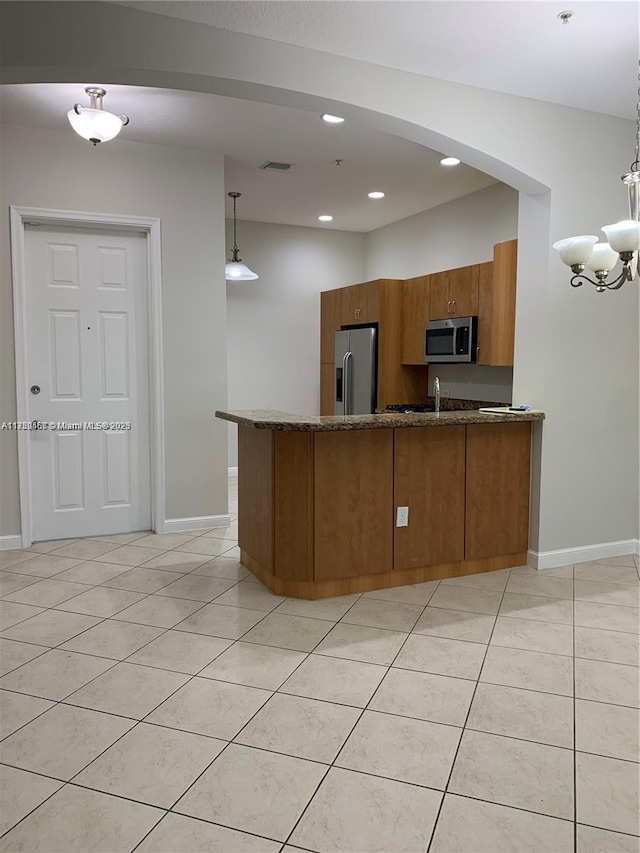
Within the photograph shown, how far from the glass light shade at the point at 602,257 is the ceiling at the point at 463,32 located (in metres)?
1.00

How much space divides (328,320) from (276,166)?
2326 mm

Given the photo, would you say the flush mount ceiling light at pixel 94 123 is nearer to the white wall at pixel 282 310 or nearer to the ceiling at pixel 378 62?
the ceiling at pixel 378 62

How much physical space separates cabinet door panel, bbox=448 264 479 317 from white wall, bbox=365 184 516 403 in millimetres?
558

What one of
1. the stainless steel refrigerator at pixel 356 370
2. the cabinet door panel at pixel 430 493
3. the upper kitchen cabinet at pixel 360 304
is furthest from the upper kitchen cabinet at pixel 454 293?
the cabinet door panel at pixel 430 493

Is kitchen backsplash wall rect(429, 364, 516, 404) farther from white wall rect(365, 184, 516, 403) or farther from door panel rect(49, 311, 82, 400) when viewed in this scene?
door panel rect(49, 311, 82, 400)

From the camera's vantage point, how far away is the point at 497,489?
12.6 feet

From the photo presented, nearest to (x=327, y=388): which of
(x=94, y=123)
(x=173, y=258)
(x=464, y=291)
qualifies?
(x=464, y=291)

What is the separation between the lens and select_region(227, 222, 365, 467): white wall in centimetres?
682

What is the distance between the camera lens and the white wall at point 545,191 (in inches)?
110

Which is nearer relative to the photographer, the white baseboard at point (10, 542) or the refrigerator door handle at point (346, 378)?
the white baseboard at point (10, 542)

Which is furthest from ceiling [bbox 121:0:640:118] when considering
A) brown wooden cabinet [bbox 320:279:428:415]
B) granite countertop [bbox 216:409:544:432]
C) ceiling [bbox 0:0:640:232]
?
brown wooden cabinet [bbox 320:279:428:415]

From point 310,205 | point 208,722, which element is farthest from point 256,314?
point 208,722

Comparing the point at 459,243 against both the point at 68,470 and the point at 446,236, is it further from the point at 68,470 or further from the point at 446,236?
the point at 68,470

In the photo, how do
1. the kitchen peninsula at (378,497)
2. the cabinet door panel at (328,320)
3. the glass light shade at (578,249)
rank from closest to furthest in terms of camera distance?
1. the glass light shade at (578,249)
2. the kitchen peninsula at (378,497)
3. the cabinet door panel at (328,320)
